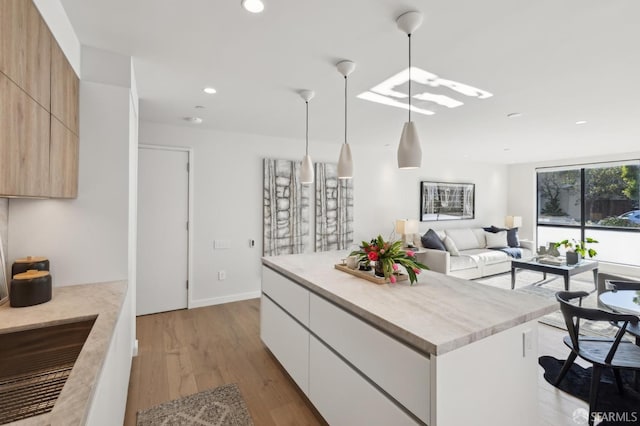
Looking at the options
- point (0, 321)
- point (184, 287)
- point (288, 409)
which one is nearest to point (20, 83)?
point (0, 321)

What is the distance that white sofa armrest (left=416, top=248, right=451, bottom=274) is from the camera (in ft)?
16.7

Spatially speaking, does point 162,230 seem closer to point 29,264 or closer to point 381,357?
point 29,264

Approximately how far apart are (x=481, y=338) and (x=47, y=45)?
2.42 m

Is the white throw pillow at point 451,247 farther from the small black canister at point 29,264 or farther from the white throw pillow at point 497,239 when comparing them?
the small black canister at point 29,264

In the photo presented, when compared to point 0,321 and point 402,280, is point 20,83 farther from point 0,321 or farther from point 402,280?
point 402,280

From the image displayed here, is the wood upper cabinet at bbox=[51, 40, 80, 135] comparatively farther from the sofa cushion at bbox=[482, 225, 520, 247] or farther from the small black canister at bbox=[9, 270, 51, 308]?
the sofa cushion at bbox=[482, 225, 520, 247]

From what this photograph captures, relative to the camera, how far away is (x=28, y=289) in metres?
1.60

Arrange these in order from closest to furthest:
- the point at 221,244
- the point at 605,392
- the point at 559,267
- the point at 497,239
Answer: the point at 605,392
the point at 221,244
the point at 559,267
the point at 497,239

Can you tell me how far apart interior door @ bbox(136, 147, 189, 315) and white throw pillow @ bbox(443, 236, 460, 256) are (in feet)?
15.3

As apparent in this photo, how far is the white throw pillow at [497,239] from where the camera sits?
6.55 m

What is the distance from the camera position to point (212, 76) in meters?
2.55

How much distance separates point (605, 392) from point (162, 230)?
4.69m

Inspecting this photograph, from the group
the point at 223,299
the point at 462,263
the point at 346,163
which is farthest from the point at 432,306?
the point at 462,263

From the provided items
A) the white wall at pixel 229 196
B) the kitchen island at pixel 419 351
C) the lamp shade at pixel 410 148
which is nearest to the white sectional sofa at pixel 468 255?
the white wall at pixel 229 196
